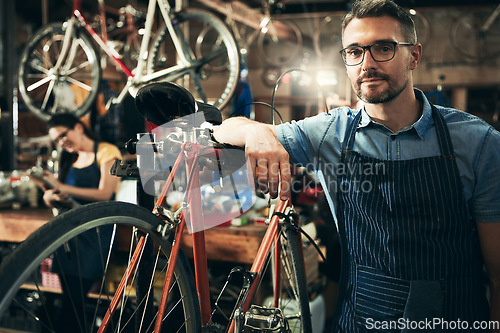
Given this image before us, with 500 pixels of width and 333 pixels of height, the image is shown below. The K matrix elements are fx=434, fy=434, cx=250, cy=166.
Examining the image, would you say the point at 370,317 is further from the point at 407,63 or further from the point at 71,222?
the point at 71,222

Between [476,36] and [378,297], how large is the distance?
865 centimetres

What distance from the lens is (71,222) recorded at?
1.04 meters

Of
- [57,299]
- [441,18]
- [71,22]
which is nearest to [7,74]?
[71,22]

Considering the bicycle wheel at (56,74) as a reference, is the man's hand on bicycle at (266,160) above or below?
below

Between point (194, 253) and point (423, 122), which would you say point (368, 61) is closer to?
point (423, 122)

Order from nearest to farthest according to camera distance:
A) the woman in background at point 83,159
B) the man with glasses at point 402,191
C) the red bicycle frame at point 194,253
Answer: the red bicycle frame at point 194,253 → the man with glasses at point 402,191 → the woman in background at point 83,159

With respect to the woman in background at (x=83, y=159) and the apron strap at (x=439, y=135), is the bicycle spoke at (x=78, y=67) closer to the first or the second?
the woman in background at (x=83, y=159)

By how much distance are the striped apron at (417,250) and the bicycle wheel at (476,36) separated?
8323 mm

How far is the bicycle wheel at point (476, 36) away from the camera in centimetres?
847

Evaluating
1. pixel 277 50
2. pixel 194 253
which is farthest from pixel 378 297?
pixel 277 50

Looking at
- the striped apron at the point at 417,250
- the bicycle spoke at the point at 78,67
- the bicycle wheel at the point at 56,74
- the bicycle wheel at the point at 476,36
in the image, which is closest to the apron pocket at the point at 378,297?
the striped apron at the point at 417,250

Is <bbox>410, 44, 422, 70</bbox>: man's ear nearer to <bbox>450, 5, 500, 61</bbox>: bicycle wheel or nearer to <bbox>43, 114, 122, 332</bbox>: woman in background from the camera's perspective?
<bbox>43, 114, 122, 332</bbox>: woman in background

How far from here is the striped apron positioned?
142cm

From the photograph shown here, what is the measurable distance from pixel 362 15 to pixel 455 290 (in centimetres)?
98
